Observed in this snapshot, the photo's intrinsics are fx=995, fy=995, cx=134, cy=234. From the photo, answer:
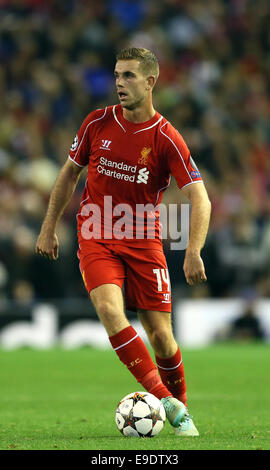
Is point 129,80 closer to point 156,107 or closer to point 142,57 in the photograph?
point 142,57

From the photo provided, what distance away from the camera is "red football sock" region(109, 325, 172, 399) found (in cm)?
676

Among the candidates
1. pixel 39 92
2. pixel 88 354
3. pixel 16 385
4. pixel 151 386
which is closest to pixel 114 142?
pixel 151 386

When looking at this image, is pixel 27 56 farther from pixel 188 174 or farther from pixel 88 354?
pixel 188 174

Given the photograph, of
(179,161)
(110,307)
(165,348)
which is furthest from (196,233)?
(165,348)

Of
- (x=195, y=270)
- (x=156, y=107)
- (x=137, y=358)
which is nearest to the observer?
(x=195, y=270)

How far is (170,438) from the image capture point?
6.61 m

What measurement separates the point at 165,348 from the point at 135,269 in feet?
2.06

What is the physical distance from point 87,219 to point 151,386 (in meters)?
1.30

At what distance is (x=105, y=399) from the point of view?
380 inches

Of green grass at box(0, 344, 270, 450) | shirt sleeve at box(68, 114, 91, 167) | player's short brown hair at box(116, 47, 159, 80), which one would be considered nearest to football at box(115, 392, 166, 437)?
green grass at box(0, 344, 270, 450)

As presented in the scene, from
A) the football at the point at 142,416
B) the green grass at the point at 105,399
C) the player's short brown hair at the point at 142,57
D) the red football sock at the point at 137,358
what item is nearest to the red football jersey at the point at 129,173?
the player's short brown hair at the point at 142,57

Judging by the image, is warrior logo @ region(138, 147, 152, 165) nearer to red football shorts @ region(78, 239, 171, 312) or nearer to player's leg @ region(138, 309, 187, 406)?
Answer: red football shorts @ region(78, 239, 171, 312)

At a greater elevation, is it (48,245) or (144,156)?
(144,156)

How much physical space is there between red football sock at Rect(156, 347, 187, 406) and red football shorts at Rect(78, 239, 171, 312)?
41cm
